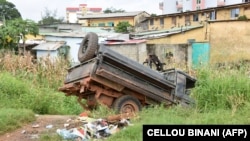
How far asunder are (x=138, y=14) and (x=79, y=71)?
4442 cm

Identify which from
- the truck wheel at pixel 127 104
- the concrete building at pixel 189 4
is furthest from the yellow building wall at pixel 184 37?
the concrete building at pixel 189 4

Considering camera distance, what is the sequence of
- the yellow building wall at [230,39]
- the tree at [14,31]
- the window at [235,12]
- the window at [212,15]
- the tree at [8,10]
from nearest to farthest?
the yellow building wall at [230,39] → the tree at [14,31] → the window at [235,12] → the window at [212,15] → the tree at [8,10]

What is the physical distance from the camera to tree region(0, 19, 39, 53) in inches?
868

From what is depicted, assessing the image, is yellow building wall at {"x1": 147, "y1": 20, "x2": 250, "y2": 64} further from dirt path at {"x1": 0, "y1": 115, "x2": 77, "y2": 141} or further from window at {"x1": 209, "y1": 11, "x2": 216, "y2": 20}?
dirt path at {"x1": 0, "y1": 115, "x2": 77, "y2": 141}

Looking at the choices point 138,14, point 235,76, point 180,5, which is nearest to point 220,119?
point 235,76

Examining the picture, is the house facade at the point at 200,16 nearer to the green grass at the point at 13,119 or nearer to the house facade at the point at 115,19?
the house facade at the point at 115,19

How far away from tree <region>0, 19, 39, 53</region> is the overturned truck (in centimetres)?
1590

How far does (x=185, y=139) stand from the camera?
12.5 ft

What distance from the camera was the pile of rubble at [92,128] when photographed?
5.32 m

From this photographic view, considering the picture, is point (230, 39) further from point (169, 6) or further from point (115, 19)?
point (169, 6)

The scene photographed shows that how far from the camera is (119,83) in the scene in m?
6.97

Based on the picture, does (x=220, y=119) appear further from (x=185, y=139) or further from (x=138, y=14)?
(x=138, y=14)

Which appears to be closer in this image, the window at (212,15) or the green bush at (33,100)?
the green bush at (33,100)

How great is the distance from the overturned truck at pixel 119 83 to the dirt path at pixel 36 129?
2.86ft
